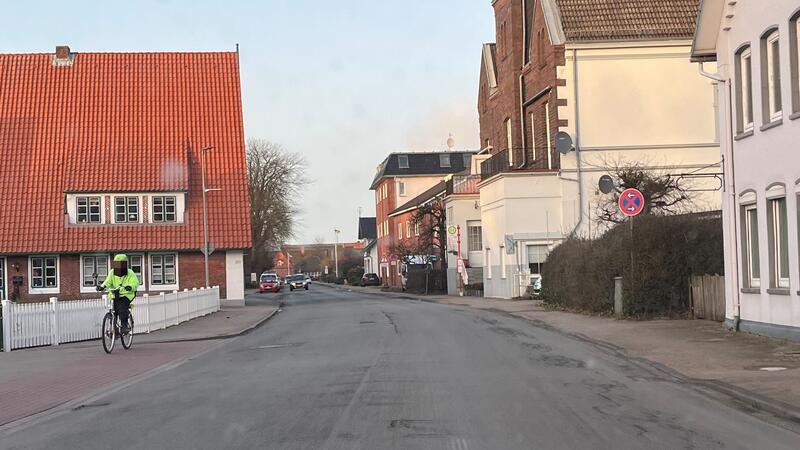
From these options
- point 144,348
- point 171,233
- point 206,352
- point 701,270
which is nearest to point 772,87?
point 701,270

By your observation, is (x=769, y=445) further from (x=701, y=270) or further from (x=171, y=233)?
(x=171, y=233)

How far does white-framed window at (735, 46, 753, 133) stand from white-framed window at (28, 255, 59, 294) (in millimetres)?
34994

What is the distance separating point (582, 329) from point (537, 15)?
21568 millimetres

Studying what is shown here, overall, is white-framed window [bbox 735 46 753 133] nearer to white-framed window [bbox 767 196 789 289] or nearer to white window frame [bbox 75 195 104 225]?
white-framed window [bbox 767 196 789 289]

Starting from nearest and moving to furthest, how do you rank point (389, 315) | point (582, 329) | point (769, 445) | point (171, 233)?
point (769, 445) < point (582, 329) < point (389, 315) < point (171, 233)

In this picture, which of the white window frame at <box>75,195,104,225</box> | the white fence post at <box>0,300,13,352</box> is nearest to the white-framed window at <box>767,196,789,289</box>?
the white fence post at <box>0,300,13,352</box>

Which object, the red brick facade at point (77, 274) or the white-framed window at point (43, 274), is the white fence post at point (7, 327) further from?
the white-framed window at point (43, 274)

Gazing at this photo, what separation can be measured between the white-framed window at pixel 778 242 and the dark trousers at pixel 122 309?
12.4 m

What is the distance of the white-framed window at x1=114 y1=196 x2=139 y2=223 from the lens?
149 ft

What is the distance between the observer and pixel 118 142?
47094 mm

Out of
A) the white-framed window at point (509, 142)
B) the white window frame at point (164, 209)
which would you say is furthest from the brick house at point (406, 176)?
the white window frame at point (164, 209)

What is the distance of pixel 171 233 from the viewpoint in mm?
45000

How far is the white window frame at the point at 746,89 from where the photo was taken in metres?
18.3

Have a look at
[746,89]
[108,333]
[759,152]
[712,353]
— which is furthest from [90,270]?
[712,353]
